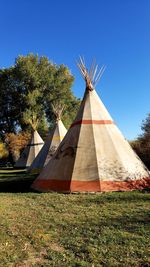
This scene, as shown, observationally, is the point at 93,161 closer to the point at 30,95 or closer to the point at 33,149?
the point at 33,149

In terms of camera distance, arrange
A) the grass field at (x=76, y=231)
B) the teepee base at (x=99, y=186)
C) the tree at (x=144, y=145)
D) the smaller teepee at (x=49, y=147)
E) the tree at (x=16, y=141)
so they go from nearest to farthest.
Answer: the grass field at (x=76, y=231) → the teepee base at (x=99, y=186) → the tree at (x=144, y=145) → the smaller teepee at (x=49, y=147) → the tree at (x=16, y=141)

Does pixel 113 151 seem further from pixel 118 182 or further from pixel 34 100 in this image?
pixel 34 100

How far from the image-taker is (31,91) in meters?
40.2

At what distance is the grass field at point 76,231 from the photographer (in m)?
3.71

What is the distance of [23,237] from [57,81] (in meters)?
37.9

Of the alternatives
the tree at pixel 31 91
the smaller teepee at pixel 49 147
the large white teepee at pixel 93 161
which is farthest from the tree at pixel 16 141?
the large white teepee at pixel 93 161

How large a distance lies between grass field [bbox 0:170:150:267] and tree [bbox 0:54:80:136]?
32.0 m

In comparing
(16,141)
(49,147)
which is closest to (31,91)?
(16,141)

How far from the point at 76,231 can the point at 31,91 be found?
36878mm

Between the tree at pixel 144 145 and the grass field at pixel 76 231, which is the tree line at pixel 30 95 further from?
the grass field at pixel 76 231

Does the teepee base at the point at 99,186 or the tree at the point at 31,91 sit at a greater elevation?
the tree at the point at 31,91

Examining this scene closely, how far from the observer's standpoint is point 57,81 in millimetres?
41250

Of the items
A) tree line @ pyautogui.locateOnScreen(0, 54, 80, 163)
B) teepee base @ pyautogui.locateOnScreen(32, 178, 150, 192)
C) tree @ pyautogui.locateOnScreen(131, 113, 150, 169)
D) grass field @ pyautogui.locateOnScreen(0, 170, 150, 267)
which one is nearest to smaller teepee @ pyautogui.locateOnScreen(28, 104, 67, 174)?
tree @ pyautogui.locateOnScreen(131, 113, 150, 169)

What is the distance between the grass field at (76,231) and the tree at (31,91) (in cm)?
3197
